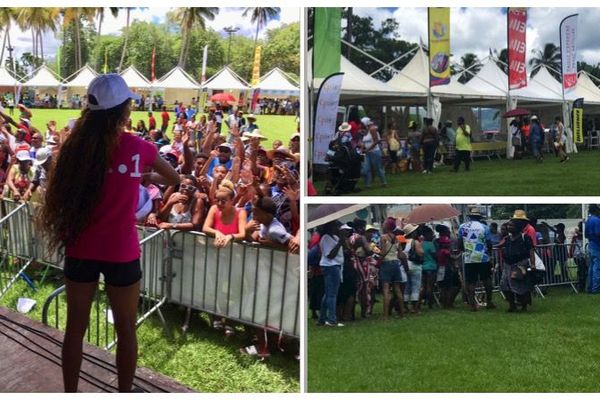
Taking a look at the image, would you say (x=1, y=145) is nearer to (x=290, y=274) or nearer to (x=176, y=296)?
(x=176, y=296)

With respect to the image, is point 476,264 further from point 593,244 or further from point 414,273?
point 593,244

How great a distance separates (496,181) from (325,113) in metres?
1.06

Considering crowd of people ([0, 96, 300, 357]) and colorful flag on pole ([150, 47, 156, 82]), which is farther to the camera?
colorful flag on pole ([150, 47, 156, 82])

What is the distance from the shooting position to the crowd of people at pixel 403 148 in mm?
3527

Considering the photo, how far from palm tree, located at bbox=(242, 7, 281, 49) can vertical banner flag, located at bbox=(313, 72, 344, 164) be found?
0.48 metres

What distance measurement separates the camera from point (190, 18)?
367cm

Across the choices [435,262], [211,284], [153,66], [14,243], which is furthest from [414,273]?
[14,243]

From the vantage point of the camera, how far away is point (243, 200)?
3793 millimetres

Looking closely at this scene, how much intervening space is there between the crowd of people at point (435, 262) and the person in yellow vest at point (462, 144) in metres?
0.39

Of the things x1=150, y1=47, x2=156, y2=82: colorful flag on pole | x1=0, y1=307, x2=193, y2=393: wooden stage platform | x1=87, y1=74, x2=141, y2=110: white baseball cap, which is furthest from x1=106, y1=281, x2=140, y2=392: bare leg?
x1=150, y1=47, x2=156, y2=82: colorful flag on pole

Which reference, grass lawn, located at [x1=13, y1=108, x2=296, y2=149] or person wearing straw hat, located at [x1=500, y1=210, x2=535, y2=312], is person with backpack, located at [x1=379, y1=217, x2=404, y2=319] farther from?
grass lawn, located at [x1=13, y1=108, x2=296, y2=149]

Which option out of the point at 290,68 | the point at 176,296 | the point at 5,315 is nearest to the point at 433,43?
the point at 290,68

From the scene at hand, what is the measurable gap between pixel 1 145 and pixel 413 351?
3.08 metres

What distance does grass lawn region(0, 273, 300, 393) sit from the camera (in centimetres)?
350
